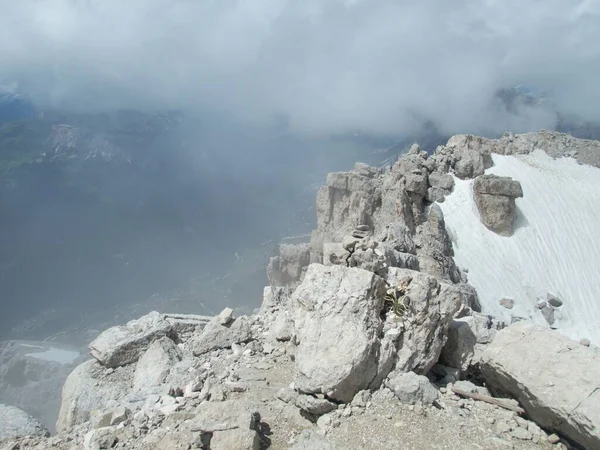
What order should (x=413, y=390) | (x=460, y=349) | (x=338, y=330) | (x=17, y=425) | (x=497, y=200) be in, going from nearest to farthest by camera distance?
(x=413, y=390) < (x=338, y=330) < (x=17, y=425) < (x=460, y=349) < (x=497, y=200)

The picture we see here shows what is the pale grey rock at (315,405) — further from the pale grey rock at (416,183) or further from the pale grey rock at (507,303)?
the pale grey rock at (416,183)

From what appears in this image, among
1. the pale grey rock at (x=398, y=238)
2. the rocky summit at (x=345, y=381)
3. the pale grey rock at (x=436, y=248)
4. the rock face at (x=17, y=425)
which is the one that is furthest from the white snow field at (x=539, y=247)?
the rock face at (x=17, y=425)

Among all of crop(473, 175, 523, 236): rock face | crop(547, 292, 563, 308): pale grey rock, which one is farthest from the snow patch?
crop(547, 292, 563, 308): pale grey rock

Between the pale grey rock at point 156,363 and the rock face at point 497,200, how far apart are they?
938 inches

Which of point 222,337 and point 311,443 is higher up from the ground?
point 222,337

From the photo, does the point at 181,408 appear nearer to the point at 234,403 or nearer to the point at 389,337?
the point at 234,403

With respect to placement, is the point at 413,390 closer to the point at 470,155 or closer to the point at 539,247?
the point at 539,247

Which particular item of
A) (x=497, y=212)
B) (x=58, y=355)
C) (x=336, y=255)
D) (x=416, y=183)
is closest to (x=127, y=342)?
(x=336, y=255)

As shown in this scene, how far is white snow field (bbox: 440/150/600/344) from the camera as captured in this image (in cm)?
2586

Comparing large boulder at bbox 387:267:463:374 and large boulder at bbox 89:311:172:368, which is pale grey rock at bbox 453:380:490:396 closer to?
large boulder at bbox 387:267:463:374

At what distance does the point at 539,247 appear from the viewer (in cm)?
2909

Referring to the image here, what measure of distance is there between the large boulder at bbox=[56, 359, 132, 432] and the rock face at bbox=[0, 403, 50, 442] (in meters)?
1.15

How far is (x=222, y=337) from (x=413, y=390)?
509 centimetres

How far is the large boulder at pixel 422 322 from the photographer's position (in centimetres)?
759
